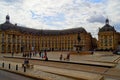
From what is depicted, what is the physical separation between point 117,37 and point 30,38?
231ft

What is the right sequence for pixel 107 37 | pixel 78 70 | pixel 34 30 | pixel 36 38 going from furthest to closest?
pixel 34 30 < pixel 36 38 < pixel 107 37 < pixel 78 70

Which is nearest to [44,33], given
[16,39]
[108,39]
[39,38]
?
[39,38]

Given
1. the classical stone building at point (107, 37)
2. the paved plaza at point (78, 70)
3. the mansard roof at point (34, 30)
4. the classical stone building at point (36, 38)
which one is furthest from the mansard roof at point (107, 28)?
the paved plaza at point (78, 70)

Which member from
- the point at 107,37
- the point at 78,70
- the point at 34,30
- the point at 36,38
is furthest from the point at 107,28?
the point at 78,70

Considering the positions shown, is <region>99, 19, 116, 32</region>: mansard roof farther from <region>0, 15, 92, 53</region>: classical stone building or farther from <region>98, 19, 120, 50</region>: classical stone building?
<region>0, 15, 92, 53</region>: classical stone building

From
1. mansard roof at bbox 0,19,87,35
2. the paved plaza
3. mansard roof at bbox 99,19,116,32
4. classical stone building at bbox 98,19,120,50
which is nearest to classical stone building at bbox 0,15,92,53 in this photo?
mansard roof at bbox 0,19,87,35

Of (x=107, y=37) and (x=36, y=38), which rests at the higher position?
(x=107, y=37)

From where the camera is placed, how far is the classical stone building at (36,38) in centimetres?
13596

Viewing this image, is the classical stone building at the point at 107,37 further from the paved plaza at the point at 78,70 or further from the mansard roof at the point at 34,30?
the paved plaza at the point at 78,70

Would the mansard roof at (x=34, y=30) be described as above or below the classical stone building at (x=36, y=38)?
above

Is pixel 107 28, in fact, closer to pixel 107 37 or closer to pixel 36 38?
pixel 107 37

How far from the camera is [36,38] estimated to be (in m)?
163

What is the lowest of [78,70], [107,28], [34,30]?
[78,70]

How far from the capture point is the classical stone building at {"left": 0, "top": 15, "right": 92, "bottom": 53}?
136 metres
